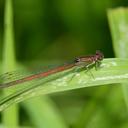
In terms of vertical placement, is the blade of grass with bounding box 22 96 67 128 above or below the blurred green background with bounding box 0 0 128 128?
below

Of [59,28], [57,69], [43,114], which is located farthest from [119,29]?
[59,28]

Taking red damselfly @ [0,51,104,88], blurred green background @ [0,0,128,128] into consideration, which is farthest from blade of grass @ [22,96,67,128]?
blurred green background @ [0,0,128,128]

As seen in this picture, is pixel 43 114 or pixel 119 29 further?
pixel 119 29

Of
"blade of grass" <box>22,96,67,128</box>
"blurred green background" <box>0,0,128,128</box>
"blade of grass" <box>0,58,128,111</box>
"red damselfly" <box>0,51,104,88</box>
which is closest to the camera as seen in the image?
"blade of grass" <box>0,58,128,111</box>

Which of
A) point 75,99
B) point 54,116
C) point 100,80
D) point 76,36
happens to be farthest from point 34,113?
point 76,36

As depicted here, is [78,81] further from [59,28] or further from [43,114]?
[59,28]

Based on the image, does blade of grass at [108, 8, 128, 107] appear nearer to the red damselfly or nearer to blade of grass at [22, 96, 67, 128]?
Result: the red damselfly

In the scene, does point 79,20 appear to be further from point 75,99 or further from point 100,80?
point 100,80
